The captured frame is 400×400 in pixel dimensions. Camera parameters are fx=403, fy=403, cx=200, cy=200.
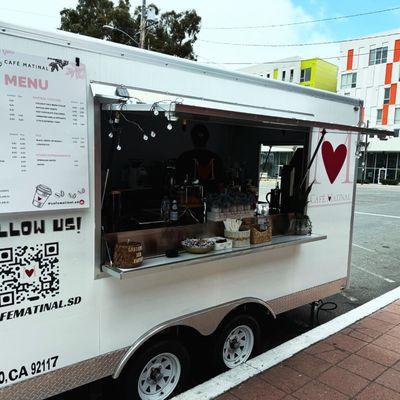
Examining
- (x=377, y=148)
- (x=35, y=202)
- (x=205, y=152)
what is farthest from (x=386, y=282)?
(x=377, y=148)

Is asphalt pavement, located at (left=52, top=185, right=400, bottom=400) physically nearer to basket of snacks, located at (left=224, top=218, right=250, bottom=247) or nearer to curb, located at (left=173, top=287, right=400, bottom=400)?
curb, located at (left=173, top=287, right=400, bottom=400)

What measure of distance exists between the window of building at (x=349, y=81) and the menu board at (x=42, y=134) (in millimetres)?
37394

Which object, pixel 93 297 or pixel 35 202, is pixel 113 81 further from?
pixel 93 297

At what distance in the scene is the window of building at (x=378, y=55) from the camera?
33.1 metres

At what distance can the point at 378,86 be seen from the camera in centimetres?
3353

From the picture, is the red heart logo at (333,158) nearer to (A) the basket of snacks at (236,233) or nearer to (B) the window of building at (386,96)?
(A) the basket of snacks at (236,233)

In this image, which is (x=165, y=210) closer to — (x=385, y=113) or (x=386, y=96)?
(x=385, y=113)

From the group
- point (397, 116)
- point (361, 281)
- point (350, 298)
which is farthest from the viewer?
point (397, 116)

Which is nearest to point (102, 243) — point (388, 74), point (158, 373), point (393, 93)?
point (158, 373)

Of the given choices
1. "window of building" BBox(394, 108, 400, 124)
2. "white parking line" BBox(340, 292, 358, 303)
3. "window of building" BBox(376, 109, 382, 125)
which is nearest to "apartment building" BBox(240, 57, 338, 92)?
"window of building" BBox(376, 109, 382, 125)

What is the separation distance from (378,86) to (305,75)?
36.0ft

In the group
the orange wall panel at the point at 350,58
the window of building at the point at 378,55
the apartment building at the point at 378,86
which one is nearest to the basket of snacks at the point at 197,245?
the apartment building at the point at 378,86

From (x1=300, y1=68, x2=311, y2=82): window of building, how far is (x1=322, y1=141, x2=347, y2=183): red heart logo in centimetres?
4155

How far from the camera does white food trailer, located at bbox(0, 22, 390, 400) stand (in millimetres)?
2158
